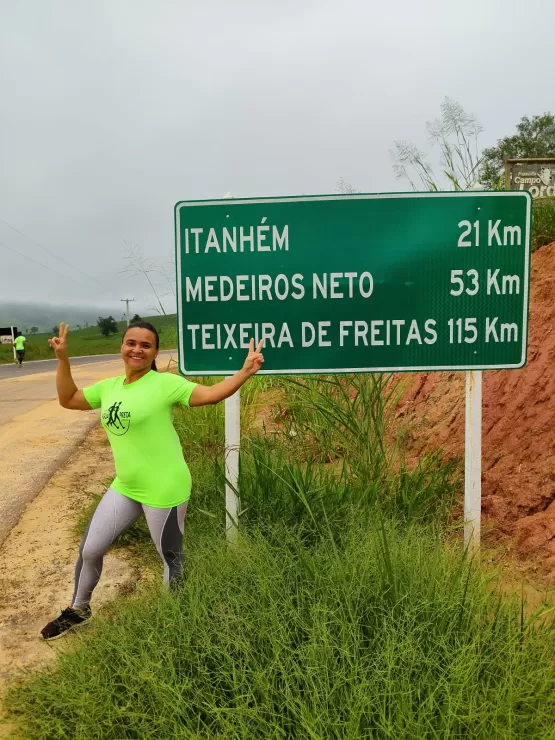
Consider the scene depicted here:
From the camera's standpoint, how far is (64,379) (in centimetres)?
265

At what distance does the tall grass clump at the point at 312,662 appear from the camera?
173 cm

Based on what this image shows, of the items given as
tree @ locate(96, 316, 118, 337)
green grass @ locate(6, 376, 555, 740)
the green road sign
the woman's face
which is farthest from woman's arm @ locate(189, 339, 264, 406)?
tree @ locate(96, 316, 118, 337)

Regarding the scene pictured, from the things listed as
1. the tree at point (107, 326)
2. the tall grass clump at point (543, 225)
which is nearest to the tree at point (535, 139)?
the tall grass clump at point (543, 225)

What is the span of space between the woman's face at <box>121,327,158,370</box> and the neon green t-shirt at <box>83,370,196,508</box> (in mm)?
71

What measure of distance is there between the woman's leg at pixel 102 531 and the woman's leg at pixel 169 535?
99 millimetres

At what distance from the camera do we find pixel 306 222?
9.87ft

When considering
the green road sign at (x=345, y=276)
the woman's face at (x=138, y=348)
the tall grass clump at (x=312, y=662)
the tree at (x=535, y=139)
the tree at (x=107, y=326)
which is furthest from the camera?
the tree at (x=107, y=326)

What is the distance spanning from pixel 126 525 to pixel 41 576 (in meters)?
1.14

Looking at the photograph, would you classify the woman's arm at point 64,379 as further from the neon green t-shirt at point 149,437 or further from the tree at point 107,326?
the tree at point 107,326

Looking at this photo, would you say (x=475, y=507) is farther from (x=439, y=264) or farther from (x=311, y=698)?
(x=311, y=698)

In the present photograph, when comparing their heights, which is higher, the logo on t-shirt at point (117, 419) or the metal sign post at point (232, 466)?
the logo on t-shirt at point (117, 419)

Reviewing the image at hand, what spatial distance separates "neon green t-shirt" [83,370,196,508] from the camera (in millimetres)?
2506

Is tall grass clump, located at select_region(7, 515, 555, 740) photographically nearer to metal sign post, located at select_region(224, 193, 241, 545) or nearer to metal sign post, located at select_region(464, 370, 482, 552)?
metal sign post, located at select_region(224, 193, 241, 545)

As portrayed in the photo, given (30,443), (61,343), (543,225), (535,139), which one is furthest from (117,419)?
(535,139)
